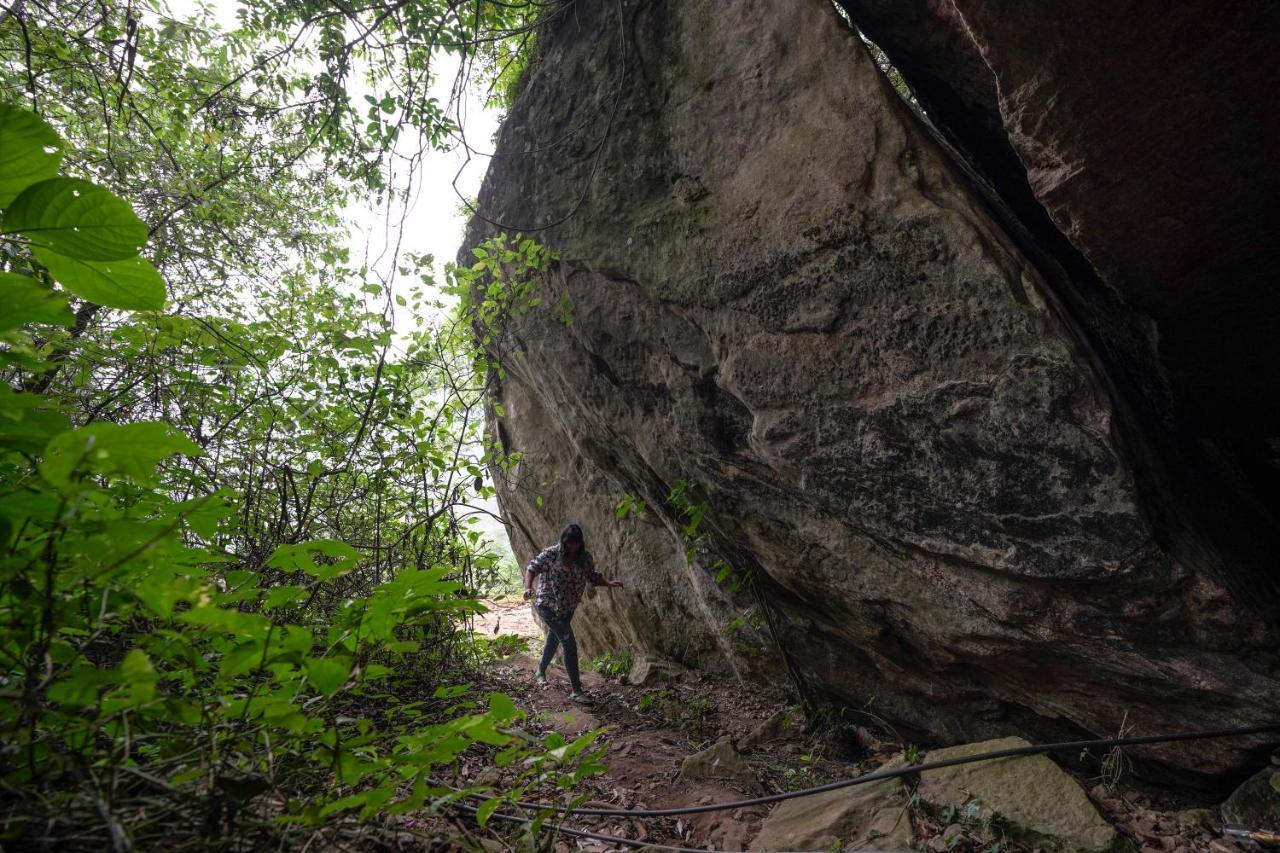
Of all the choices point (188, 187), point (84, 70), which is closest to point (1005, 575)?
point (188, 187)

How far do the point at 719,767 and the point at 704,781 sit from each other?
14 cm

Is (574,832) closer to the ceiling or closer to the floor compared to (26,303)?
closer to the floor

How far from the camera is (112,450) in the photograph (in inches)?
36.0

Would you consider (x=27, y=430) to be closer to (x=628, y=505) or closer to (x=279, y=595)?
(x=279, y=595)

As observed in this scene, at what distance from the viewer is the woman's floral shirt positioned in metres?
5.56

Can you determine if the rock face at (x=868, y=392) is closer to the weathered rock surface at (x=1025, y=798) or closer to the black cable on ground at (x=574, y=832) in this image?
the weathered rock surface at (x=1025, y=798)

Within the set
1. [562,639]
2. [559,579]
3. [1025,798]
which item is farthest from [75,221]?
[562,639]

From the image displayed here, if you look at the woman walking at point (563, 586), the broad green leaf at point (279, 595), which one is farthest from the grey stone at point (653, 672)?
the broad green leaf at point (279, 595)

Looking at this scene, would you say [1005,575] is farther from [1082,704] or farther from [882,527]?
[1082,704]

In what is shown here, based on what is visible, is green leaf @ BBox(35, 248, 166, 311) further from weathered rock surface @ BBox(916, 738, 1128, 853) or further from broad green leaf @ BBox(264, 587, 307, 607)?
weathered rock surface @ BBox(916, 738, 1128, 853)

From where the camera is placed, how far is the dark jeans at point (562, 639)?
5418mm

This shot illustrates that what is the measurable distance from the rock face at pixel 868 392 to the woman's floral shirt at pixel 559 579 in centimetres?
126

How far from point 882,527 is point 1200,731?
1.86 meters

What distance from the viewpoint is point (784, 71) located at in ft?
12.0
